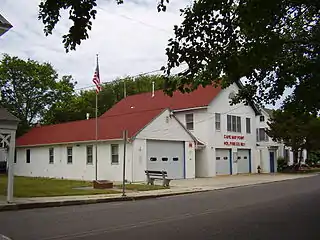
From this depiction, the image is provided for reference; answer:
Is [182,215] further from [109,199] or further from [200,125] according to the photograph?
[200,125]

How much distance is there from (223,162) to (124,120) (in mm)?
10196

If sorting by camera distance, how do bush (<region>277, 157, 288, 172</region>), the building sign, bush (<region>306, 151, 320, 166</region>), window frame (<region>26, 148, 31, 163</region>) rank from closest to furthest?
the building sign
window frame (<region>26, 148, 31, 163</region>)
bush (<region>277, 157, 288, 172</region>)
bush (<region>306, 151, 320, 166</region>)

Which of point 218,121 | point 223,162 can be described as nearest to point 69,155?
point 218,121

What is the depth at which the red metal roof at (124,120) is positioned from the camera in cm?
3154

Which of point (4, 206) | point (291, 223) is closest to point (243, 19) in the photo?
point (291, 223)

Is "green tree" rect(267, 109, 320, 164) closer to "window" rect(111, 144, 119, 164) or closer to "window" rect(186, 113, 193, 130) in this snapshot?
"window" rect(186, 113, 193, 130)

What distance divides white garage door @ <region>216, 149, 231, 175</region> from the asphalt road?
69.0ft

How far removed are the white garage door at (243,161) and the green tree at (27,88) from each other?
22.3 metres

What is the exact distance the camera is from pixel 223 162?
3822 cm

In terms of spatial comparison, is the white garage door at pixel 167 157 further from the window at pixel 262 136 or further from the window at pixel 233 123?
the window at pixel 262 136

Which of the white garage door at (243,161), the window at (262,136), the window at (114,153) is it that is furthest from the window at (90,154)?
the window at (262,136)

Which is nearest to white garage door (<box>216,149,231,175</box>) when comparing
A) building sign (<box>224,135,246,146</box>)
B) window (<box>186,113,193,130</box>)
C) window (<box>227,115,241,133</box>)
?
building sign (<box>224,135,246,146</box>)

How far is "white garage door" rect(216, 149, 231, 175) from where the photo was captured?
3753 centimetres

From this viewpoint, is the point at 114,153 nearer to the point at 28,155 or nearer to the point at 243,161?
the point at 28,155
